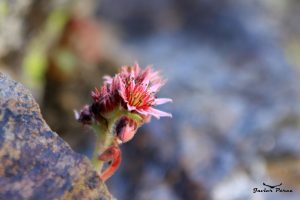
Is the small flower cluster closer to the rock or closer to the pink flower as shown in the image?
the pink flower

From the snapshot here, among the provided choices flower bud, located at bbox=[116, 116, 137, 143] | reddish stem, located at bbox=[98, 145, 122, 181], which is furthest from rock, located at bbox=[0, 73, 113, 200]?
reddish stem, located at bbox=[98, 145, 122, 181]

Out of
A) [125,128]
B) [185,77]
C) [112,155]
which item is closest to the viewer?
[125,128]

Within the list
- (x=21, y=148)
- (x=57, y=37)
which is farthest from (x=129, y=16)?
(x=21, y=148)

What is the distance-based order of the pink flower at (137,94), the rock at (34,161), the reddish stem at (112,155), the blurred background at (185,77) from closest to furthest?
1. the rock at (34,161)
2. the pink flower at (137,94)
3. the reddish stem at (112,155)
4. the blurred background at (185,77)

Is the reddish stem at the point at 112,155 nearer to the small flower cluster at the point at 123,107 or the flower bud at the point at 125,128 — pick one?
the small flower cluster at the point at 123,107

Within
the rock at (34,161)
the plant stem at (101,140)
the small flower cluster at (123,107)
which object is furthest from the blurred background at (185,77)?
the rock at (34,161)

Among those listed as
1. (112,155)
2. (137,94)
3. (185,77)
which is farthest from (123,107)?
(185,77)

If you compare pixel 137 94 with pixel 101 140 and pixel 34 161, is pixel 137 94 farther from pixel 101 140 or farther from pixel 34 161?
pixel 34 161
